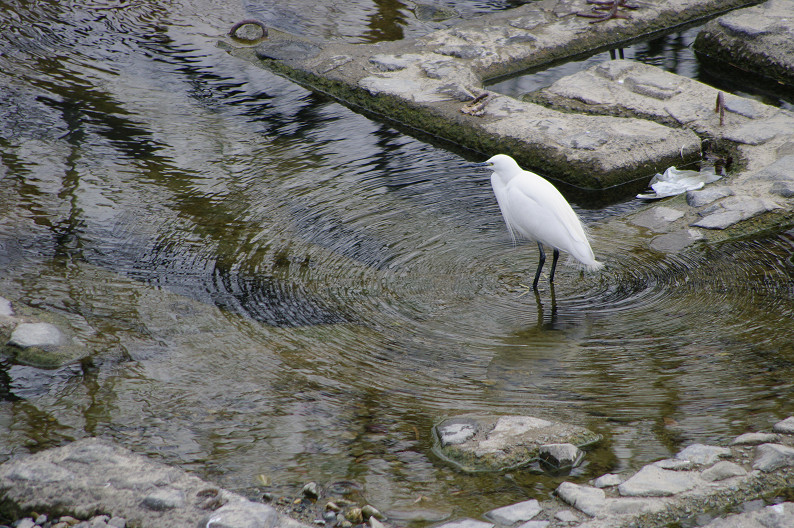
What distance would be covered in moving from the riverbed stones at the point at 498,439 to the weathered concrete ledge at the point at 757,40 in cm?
484

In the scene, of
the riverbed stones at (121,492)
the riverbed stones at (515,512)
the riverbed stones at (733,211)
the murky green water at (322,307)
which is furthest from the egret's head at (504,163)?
the riverbed stones at (121,492)

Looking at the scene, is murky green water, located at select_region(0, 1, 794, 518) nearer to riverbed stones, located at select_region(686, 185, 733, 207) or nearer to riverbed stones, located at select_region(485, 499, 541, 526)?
riverbed stones, located at select_region(485, 499, 541, 526)

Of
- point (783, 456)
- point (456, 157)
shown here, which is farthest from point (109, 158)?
point (783, 456)

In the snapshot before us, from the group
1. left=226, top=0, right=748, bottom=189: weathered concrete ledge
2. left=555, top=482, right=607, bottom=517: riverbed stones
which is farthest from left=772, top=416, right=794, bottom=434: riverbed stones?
left=226, top=0, right=748, bottom=189: weathered concrete ledge

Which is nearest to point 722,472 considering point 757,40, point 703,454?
point 703,454

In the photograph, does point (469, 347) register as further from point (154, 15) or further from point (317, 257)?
point (154, 15)

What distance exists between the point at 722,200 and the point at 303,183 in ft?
8.32

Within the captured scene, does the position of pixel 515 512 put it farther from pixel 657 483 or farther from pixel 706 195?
pixel 706 195

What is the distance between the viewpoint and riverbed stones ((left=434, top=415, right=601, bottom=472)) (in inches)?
94.9

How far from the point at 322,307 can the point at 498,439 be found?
1265 mm

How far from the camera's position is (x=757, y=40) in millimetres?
6180

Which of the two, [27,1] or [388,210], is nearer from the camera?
[388,210]

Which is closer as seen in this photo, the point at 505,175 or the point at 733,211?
the point at 505,175

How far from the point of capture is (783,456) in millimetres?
2252
